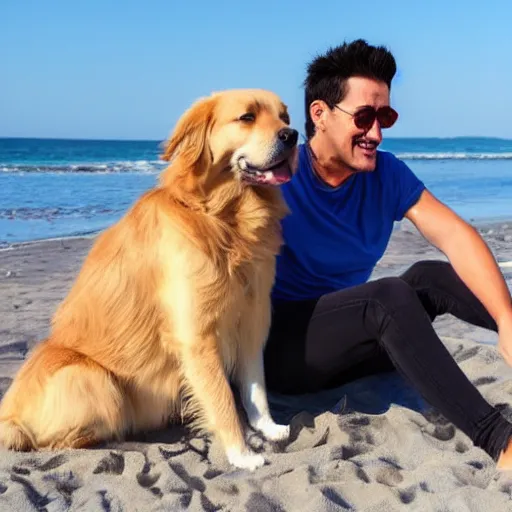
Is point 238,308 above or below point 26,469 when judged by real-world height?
above

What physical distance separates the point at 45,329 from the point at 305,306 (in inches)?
82.2

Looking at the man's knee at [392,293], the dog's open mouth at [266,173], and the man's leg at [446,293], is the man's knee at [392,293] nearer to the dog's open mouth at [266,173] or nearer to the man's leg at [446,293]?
the man's leg at [446,293]

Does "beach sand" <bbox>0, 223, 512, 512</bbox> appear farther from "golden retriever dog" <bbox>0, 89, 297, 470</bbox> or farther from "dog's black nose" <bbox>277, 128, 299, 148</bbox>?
"dog's black nose" <bbox>277, 128, 299, 148</bbox>

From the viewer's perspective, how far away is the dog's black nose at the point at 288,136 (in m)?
2.64

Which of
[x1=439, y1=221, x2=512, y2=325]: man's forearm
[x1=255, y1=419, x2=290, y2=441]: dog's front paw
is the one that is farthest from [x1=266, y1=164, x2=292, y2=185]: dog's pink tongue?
[x1=255, y1=419, x2=290, y2=441]: dog's front paw

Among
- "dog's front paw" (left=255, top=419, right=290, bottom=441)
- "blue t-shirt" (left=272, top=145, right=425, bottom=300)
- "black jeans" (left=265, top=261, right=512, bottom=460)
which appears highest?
"blue t-shirt" (left=272, top=145, right=425, bottom=300)

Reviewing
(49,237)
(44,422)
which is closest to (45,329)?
(44,422)

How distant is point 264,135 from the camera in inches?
103

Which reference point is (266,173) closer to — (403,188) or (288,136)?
(288,136)

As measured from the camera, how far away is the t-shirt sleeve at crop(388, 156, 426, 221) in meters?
3.08

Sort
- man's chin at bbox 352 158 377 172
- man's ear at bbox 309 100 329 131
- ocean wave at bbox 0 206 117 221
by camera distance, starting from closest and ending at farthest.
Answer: man's chin at bbox 352 158 377 172 → man's ear at bbox 309 100 329 131 → ocean wave at bbox 0 206 117 221

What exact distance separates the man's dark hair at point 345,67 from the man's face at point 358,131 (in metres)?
0.03

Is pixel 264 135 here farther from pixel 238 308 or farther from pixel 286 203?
pixel 238 308

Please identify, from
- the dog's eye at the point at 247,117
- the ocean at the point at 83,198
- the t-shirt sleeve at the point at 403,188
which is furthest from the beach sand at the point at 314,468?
the ocean at the point at 83,198
